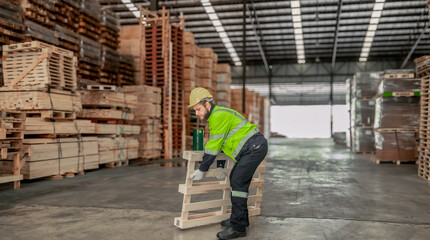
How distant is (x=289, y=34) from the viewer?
2448 centimetres

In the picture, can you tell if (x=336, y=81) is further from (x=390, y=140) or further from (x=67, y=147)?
(x=67, y=147)

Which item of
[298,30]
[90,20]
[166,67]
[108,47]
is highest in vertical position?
[298,30]

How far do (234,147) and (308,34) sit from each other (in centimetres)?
2229

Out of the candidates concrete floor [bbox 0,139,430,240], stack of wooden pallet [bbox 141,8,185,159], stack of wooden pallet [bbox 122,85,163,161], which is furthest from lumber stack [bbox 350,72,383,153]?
stack of wooden pallet [bbox 122,85,163,161]

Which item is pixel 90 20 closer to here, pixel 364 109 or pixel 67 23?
pixel 67 23

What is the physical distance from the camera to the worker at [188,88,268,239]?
3465mm

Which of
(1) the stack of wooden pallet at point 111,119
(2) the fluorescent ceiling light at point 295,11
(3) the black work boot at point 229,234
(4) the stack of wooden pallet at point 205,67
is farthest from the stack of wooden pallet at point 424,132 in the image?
(2) the fluorescent ceiling light at point 295,11

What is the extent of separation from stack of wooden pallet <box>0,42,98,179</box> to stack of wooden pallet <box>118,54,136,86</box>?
5.15m

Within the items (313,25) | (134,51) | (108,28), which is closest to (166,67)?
(108,28)

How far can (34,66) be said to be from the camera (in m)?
7.16

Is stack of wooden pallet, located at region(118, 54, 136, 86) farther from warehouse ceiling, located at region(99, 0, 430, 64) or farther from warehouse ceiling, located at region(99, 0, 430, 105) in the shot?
warehouse ceiling, located at region(99, 0, 430, 105)

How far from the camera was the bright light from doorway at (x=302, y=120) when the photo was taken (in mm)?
38531

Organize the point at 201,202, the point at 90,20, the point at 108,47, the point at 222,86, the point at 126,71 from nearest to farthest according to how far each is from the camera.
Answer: the point at 201,202 → the point at 90,20 → the point at 108,47 → the point at 126,71 → the point at 222,86

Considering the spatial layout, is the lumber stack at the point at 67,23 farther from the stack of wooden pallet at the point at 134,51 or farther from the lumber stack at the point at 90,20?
the stack of wooden pallet at the point at 134,51
